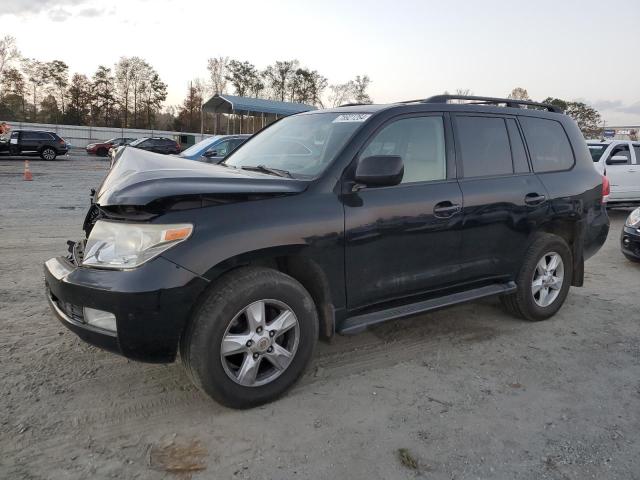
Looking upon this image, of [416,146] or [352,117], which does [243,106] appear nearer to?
[352,117]

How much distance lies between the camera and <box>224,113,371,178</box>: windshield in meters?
3.33

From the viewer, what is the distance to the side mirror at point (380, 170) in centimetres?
302

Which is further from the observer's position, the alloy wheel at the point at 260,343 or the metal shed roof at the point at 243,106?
the metal shed roof at the point at 243,106

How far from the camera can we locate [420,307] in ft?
11.6

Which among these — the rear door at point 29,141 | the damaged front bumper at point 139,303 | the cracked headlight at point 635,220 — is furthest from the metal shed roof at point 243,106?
the damaged front bumper at point 139,303

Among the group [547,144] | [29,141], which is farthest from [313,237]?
[29,141]

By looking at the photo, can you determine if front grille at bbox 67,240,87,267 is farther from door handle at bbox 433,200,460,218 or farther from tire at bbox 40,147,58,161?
tire at bbox 40,147,58,161

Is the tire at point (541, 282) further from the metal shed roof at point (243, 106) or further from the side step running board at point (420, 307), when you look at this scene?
the metal shed roof at point (243, 106)

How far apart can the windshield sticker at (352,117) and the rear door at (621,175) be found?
10070 millimetres

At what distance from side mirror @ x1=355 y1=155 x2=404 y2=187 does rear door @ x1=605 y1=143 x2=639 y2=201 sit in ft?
34.2

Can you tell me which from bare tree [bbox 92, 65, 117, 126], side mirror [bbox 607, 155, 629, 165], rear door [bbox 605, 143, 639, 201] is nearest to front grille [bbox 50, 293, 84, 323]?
side mirror [bbox 607, 155, 629, 165]

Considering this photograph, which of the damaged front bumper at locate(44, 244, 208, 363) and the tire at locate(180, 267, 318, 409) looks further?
the tire at locate(180, 267, 318, 409)

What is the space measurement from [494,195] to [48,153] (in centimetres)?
2808

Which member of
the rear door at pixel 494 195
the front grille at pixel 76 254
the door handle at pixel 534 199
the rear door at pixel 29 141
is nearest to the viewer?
the front grille at pixel 76 254
